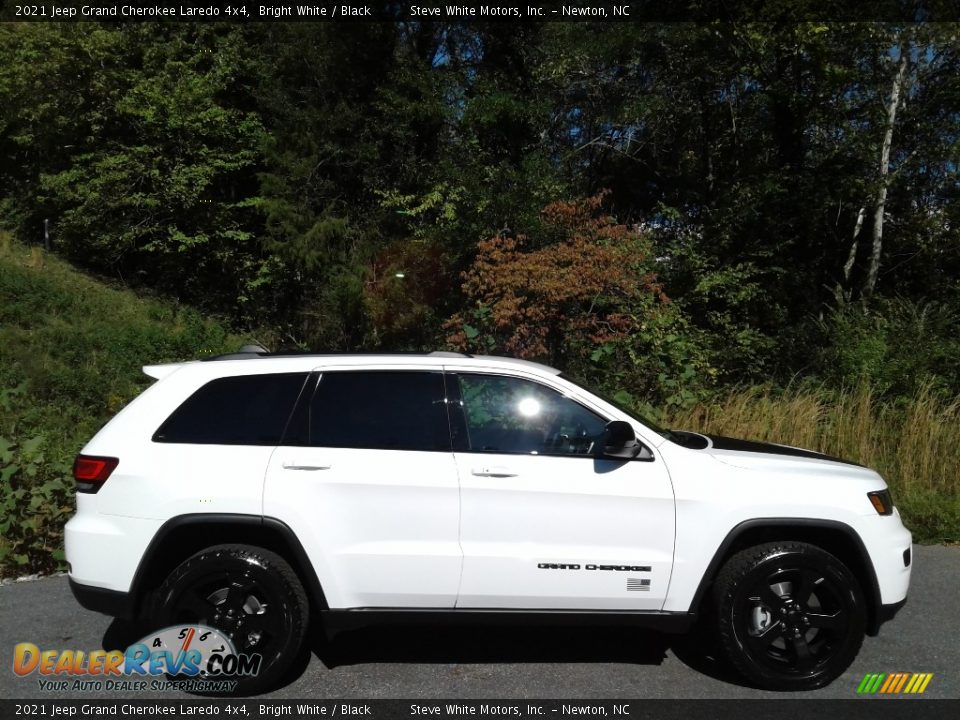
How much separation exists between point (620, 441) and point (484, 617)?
1148 millimetres

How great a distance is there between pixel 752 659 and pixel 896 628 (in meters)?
1.56

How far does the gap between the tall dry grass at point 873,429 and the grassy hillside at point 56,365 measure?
6620 millimetres

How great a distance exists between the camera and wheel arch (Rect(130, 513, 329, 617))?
3.76 meters

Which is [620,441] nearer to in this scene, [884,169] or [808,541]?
[808,541]

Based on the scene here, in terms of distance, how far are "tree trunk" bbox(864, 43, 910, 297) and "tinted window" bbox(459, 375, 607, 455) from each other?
11372mm

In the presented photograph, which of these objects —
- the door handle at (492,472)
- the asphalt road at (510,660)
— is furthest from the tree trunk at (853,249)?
the door handle at (492,472)

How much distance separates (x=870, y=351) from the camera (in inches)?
389

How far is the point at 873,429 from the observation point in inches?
329

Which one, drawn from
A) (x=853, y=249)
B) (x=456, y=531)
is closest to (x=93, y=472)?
(x=456, y=531)

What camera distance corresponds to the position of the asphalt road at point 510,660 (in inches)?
153

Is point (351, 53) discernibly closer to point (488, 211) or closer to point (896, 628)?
point (488, 211)

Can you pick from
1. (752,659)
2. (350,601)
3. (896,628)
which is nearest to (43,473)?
(350,601)

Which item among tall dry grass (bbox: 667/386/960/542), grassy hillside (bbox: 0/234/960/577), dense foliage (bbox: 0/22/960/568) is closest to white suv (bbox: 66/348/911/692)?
grassy hillside (bbox: 0/234/960/577)
